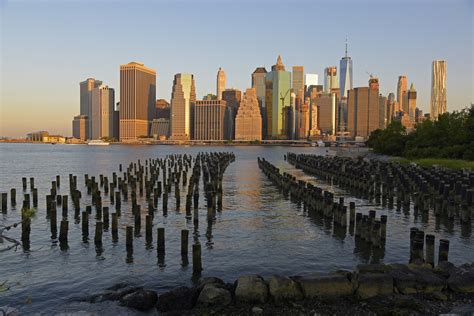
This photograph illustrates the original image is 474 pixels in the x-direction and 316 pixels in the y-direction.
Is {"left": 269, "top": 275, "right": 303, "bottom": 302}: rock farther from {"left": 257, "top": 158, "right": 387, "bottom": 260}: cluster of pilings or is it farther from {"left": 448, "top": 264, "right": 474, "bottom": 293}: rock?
{"left": 257, "top": 158, "right": 387, "bottom": 260}: cluster of pilings

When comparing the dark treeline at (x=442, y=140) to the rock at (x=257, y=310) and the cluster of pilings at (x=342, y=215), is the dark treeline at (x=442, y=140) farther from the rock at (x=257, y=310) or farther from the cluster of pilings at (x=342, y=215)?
the rock at (x=257, y=310)

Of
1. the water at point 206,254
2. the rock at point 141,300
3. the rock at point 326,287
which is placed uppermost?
the rock at point 326,287

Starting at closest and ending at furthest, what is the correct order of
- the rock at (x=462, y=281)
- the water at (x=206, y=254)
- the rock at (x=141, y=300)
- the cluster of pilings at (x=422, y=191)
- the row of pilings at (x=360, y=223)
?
1. the rock at (x=141, y=300)
2. the rock at (x=462, y=281)
3. the water at (x=206, y=254)
4. the row of pilings at (x=360, y=223)
5. the cluster of pilings at (x=422, y=191)

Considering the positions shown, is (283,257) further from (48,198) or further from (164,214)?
(48,198)

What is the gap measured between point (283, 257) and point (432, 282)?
754 cm

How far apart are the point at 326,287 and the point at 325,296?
292mm

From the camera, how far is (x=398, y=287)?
1413cm

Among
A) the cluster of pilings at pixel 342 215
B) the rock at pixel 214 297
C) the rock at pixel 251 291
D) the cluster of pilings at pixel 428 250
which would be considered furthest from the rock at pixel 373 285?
the cluster of pilings at pixel 342 215

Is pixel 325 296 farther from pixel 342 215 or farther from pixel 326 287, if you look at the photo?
pixel 342 215

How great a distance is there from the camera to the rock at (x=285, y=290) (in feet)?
44.7

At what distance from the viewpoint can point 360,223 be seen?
23125mm

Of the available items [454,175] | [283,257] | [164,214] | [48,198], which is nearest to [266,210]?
[164,214]

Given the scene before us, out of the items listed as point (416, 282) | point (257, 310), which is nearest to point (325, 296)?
point (257, 310)

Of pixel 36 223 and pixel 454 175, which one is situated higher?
pixel 454 175
